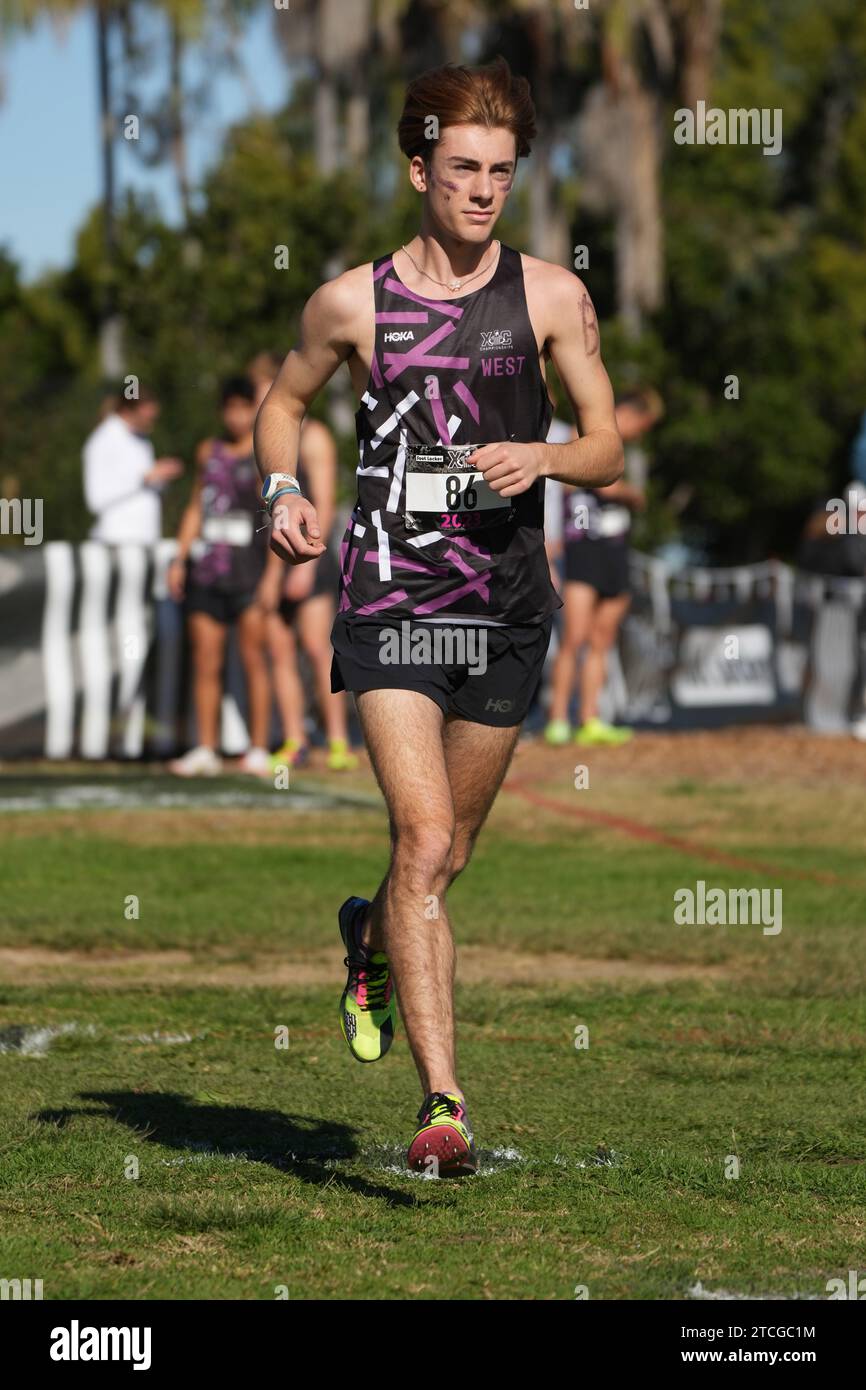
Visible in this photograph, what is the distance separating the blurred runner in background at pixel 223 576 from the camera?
44.5 ft

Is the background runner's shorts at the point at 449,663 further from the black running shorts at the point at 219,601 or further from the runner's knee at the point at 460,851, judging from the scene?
the black running shorts at the point at 219,601

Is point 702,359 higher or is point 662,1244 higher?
point 702,359

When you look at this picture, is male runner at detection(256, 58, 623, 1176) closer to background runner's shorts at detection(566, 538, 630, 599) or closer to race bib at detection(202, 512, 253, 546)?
race bib at detection(202, 512, 253, 546)

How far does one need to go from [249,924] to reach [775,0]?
53696 millimetres

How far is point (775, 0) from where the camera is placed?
191 feet

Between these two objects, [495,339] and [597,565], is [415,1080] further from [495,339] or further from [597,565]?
[597,565]

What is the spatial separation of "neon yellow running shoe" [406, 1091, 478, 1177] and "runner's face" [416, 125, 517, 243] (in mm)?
1944

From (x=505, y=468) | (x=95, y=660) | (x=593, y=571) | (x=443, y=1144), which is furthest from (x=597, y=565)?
(x=443, y=1144)

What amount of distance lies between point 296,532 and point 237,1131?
150 centimetres

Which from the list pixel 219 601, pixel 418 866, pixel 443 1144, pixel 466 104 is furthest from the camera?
pixel 219 601

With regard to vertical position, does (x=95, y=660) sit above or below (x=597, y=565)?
below

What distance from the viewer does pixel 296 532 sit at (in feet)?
16.5
